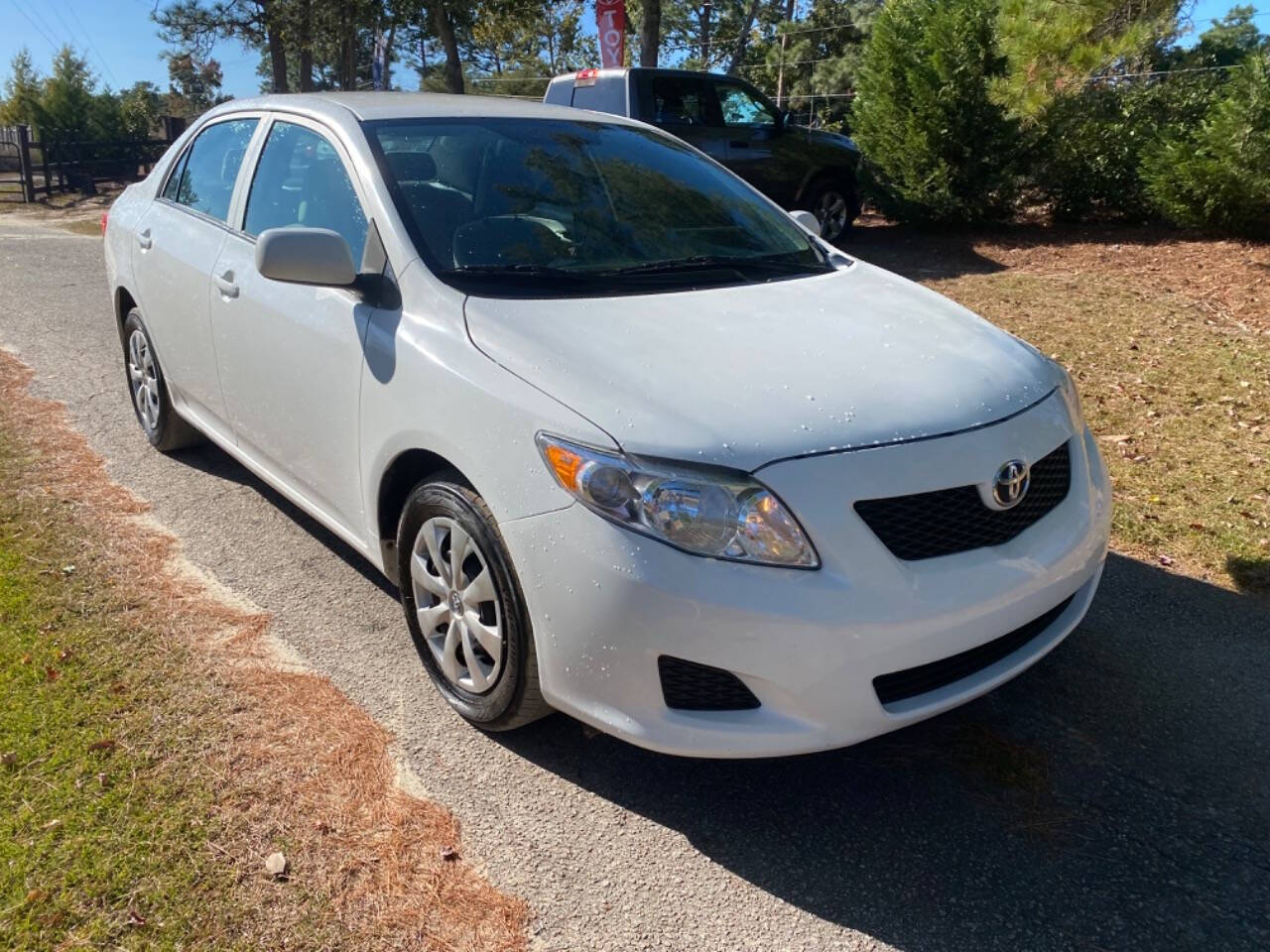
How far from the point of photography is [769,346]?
2908 mm

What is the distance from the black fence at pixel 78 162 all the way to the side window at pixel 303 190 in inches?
814

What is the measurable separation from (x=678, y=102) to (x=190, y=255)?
8013mm

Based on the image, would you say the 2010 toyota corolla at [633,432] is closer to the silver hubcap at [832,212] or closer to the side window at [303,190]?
the side window at [303,190]

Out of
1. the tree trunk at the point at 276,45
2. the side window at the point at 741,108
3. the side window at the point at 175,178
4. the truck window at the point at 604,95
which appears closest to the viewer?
the side window at the point at 175,178

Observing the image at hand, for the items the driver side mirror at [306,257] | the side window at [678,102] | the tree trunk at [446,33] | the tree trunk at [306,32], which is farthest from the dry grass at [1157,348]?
the tree trunk at [306,32]

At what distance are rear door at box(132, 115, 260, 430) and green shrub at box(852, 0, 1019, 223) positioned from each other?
847 cm

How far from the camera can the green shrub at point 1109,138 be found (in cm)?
1116

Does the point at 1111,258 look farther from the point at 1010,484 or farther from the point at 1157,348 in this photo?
the point at 1010,484

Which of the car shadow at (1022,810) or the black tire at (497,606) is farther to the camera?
the black tire at (497,606)

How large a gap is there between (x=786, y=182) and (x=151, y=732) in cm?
1019

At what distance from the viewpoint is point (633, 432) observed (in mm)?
2488

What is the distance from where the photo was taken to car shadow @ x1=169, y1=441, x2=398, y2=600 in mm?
4094

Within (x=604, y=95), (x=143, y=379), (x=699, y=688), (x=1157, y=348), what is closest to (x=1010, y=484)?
(x=699, y=688)

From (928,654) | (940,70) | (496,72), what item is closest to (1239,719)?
(928,654)
